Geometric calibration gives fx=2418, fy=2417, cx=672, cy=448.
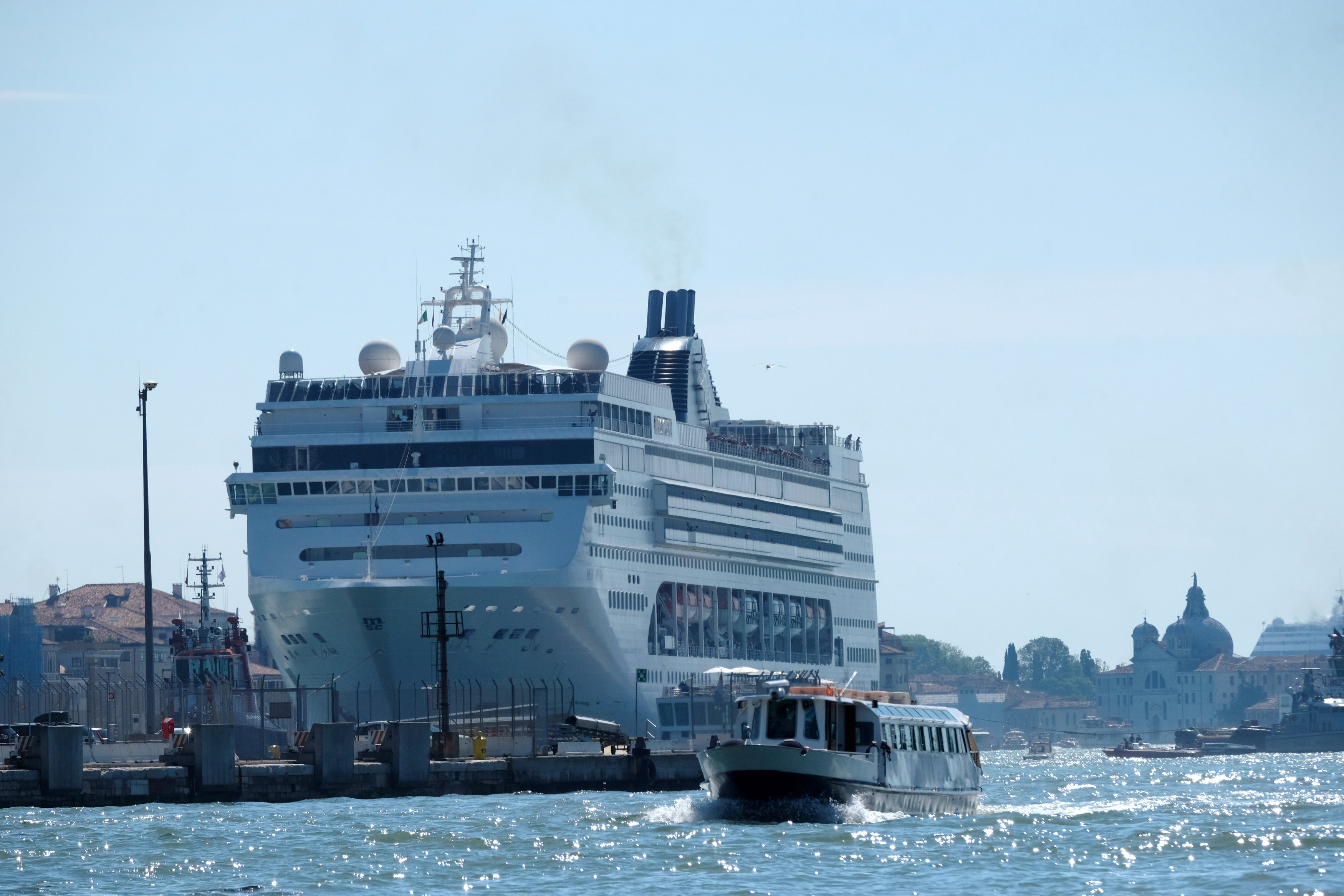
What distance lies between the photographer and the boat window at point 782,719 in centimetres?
5334

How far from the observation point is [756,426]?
120688 millimetres

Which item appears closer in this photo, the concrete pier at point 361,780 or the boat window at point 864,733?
the boat window at point 864,733

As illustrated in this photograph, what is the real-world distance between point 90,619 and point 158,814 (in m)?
117

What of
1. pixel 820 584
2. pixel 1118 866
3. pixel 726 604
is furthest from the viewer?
pixel 820 584

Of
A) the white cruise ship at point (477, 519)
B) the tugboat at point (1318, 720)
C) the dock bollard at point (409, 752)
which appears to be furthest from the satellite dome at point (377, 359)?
the tugboat at point (1318, 720)

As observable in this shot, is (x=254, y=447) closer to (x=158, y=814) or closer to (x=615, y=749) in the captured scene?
(x=615, y=749)

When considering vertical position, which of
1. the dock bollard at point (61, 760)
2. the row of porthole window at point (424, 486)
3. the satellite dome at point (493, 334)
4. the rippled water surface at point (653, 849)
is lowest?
the rippled water surface at point (653, 849)

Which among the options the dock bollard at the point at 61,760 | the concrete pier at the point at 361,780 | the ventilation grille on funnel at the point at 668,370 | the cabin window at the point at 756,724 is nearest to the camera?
the cabin window at the point at 756,724

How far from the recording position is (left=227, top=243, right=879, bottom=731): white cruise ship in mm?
85500

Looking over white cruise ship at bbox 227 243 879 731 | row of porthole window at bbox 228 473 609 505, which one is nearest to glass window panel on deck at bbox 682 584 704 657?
white cruise ship at bbox 227 243 879 731

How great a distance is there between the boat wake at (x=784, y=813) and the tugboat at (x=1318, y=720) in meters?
137

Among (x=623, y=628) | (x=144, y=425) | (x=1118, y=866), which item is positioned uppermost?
(x=144, y=425)

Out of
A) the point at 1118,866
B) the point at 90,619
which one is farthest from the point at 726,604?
the point at 90,619

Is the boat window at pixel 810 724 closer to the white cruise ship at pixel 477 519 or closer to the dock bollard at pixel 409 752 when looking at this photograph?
the dock bollard at pixel 409 752
